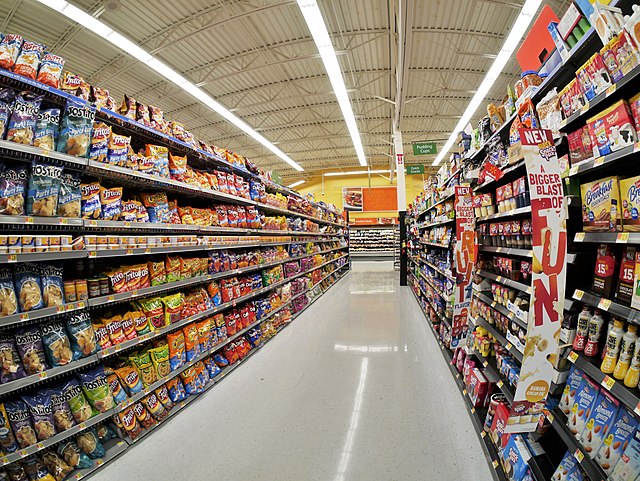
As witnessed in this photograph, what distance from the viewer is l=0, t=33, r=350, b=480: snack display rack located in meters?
1.59

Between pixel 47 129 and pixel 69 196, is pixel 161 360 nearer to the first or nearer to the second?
pixel 69 196

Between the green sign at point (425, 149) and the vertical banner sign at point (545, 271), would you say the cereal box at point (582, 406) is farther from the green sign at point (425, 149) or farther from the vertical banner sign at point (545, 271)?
the green sign at point (425, 149)

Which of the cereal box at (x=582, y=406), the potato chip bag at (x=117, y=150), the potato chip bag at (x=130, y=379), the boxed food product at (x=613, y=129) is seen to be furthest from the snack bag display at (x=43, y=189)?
the cereal box at (x=582, y=406)

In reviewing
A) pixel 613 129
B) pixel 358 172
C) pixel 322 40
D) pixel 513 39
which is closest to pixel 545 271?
pixel 613 129

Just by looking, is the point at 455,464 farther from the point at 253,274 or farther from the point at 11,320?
the point at 253,274

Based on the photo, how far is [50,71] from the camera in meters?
1.74

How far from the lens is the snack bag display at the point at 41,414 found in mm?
1618

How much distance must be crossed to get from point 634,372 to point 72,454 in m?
2.82

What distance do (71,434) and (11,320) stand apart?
76 centimetres

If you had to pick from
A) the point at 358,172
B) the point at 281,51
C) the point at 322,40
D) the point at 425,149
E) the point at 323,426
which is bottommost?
the point at 323,426

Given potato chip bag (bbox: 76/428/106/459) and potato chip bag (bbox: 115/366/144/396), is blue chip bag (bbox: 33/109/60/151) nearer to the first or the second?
potato chip bag (bbox: 115/366/144/396)

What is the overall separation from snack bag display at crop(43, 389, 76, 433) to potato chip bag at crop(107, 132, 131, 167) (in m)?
1.47

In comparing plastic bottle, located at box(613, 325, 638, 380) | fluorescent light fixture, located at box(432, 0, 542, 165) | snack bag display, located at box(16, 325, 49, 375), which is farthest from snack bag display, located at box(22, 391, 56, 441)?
fluorescent light fixture, located at box(432, 0, 542, 165)

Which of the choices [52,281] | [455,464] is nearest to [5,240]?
[52,281]
